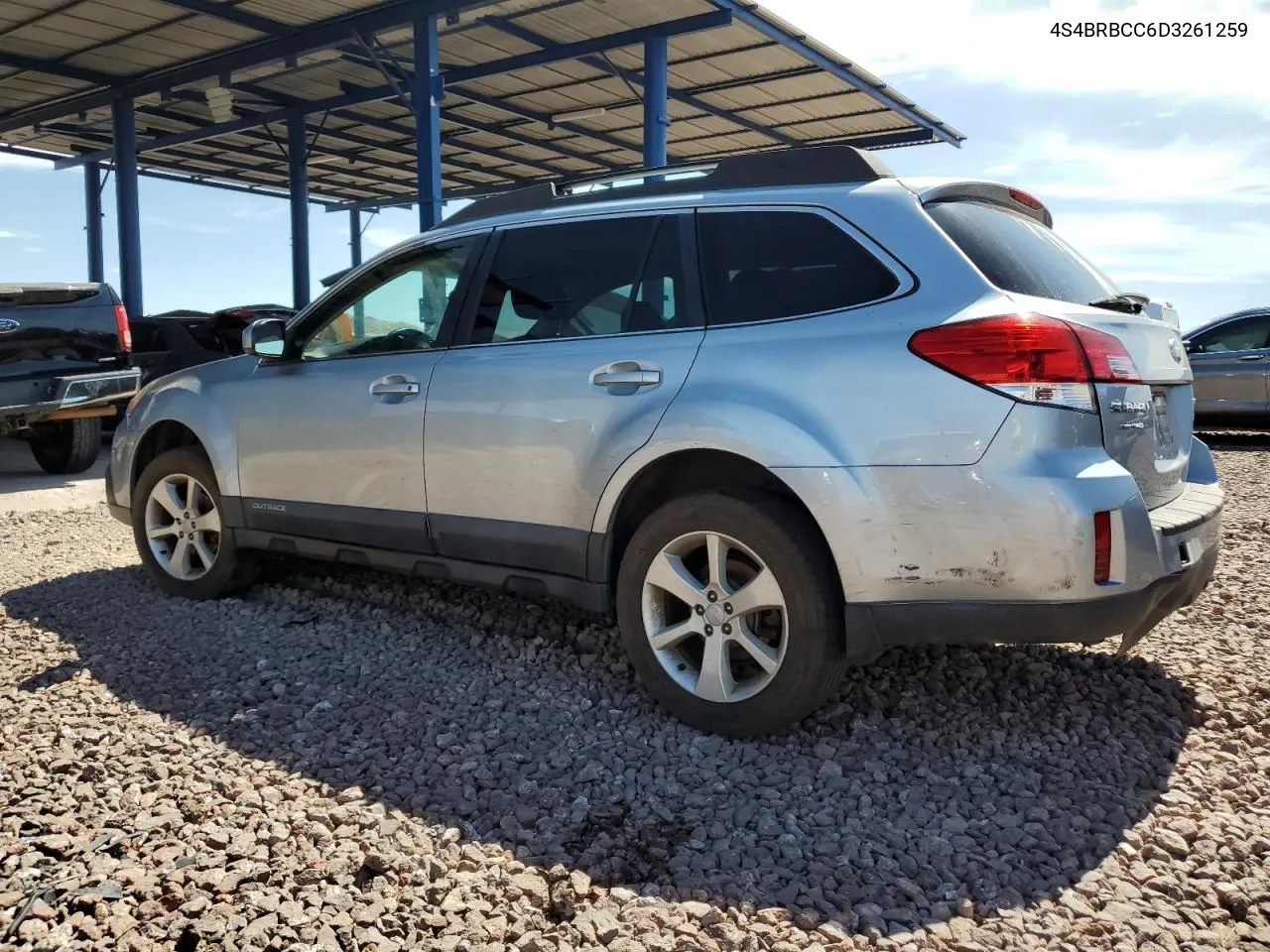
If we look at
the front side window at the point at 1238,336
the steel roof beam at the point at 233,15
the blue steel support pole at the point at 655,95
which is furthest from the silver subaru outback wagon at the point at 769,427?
the steel roof beam at the point at 233,15

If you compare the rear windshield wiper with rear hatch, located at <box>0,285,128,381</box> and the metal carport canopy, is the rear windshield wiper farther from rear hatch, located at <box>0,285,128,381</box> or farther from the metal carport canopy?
the metal carport canopy

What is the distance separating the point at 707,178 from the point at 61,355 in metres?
7.15

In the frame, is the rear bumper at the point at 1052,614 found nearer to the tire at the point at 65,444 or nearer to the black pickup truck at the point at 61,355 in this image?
the black pickup truck at the point at 61,355

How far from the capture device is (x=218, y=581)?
5.02 metres

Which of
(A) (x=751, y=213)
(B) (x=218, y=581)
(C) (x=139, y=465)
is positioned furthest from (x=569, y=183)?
(C) (x=139, y=465)

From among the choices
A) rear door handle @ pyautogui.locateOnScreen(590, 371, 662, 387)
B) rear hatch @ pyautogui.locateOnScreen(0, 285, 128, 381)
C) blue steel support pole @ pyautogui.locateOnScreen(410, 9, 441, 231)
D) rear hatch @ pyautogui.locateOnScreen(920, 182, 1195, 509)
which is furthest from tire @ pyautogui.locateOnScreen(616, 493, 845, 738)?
blue steel support pole @ pyautogui.locateOnScreen(410, 9, 441, 231)

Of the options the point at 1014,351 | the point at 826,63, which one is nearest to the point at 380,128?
the point at 826,63

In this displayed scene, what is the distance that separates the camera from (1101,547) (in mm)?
2820

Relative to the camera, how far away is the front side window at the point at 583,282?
3619mm

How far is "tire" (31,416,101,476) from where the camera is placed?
9.77 metres

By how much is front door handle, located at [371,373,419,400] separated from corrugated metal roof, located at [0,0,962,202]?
907 centimetres

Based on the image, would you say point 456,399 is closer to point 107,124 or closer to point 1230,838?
point 1230,838

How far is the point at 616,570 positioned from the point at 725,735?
2.33ft

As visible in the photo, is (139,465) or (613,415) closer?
(613,415)
